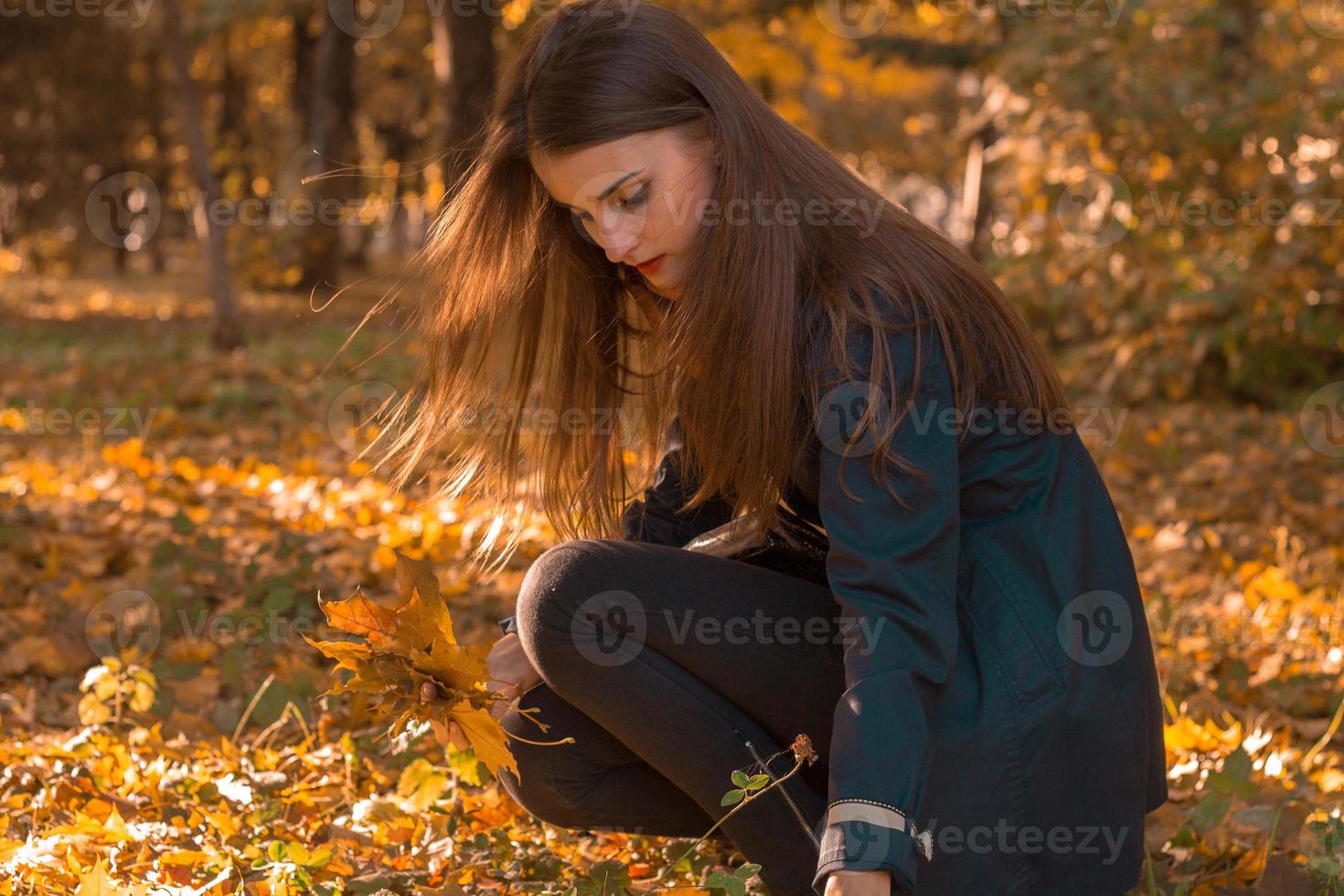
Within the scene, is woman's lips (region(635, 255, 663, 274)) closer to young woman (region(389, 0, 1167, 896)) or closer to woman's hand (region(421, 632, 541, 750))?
young woman (region(389, 0, 1167, 896))

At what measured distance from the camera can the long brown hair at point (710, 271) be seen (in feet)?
5.58

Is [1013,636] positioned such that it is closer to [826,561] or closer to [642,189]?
[826,561]

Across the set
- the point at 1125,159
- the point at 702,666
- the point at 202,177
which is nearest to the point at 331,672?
the point at 702,666

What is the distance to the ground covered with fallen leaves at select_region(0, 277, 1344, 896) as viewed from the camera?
77.2 inches

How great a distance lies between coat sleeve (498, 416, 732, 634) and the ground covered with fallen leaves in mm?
340

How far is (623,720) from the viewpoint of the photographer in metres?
1.79

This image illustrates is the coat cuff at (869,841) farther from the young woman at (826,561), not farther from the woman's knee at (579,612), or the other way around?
the woman's knee at (579,612)

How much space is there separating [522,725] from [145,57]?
16923mm

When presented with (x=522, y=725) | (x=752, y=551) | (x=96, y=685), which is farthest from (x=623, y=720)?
(x=96, y=685)

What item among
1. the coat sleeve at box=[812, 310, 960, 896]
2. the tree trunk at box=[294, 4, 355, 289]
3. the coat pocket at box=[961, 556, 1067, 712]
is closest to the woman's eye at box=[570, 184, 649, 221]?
the coat sleeve at box=[812, 310, 960, 896]

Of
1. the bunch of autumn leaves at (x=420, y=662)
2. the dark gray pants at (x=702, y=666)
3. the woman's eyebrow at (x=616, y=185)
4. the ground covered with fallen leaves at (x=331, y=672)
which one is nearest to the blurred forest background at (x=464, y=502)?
the ground covered with fallen leaves at (x=331, y=672)

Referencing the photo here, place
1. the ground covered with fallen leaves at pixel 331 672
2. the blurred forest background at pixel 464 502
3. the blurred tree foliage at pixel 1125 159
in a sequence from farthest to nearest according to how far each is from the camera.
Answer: the blurred tree foliage at pixel 1125 159 → the blurred forest background at pixel 464 502 → the ground covered with fallen leaves at pixel 331 672

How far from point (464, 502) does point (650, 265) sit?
33.4 inches

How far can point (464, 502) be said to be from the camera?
253 cm
